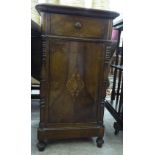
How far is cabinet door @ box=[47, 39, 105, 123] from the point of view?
1134 millimetres

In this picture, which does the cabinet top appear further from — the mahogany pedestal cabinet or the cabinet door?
the cabinet door

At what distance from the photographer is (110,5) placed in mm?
2027

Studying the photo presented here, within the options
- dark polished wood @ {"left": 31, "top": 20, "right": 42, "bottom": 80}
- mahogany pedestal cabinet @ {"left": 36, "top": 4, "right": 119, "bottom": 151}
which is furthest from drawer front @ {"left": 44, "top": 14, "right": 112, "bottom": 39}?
dark polished wood @ {"left": 31, "top": 20, "right": 42, "bottom": 80}

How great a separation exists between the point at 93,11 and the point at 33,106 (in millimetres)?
1279

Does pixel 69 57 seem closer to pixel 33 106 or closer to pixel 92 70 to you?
pixel 92 70

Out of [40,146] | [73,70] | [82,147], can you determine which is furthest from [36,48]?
[82,147]

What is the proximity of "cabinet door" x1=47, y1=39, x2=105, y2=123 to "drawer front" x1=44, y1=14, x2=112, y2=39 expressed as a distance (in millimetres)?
55

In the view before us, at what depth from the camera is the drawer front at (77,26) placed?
108 cm

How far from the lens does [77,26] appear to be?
3.63ft

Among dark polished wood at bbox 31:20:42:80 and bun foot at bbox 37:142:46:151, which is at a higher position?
dark polished wood at bbox 31:20:42:80

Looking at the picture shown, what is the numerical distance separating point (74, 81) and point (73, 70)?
0.24ft

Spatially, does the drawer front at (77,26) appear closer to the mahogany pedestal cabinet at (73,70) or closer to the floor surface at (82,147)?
the mahogany pedestal cabinet at (73,70)
